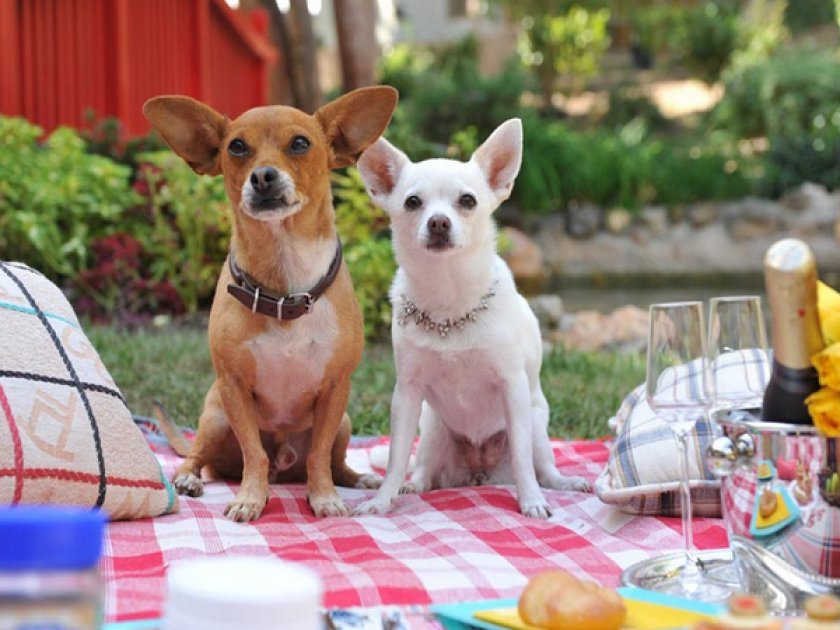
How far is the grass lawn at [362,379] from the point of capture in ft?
14.9

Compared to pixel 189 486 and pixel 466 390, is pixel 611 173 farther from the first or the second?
pixel 189 486

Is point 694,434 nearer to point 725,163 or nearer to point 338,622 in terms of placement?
point 338,622

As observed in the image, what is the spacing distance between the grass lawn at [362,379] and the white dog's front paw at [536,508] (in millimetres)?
1489

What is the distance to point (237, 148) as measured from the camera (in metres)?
2.89

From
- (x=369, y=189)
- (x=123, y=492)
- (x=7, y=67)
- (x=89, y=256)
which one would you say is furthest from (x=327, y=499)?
(x=7, y=67)

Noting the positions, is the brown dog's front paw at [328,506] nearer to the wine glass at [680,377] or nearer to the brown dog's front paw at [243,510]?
the brown dog's front paw at [243,510]

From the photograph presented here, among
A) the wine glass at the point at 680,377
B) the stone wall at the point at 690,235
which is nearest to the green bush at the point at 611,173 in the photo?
the stone wall at the point at 690,235

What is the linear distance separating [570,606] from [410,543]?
3.07 ft

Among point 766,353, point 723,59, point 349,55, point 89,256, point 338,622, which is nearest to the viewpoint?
point 338,622

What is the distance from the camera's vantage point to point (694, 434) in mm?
2834

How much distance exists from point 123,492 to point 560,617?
1.33 m

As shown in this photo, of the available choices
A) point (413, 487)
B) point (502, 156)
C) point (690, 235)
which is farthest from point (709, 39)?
point (413, 487)

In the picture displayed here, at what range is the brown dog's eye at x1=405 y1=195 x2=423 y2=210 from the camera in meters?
3.04

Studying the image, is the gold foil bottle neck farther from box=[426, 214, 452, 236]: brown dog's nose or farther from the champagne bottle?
box=[426, 214, 452, 236]: brown dog's nose
